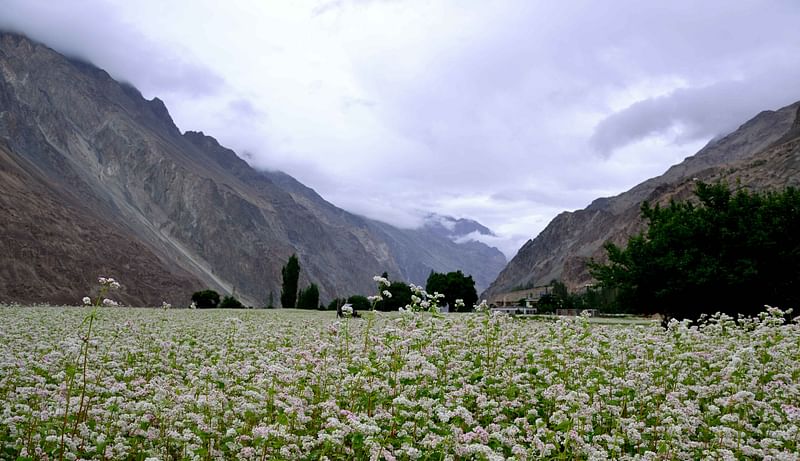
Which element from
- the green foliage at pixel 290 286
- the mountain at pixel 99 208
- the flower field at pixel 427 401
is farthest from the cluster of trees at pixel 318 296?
the flower field at pixel 427 401

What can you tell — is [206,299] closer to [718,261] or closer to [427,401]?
[718,261]

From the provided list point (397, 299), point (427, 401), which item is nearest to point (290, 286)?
point (397, 299)

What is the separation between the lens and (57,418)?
20.4 ft

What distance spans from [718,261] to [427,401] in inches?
819

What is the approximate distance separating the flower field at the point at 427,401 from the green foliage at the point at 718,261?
41.6 ft

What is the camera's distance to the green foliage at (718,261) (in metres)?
22.0

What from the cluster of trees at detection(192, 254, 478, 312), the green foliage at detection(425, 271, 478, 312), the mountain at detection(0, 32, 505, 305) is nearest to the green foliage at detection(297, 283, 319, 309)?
the cluster of trees at detection(192, 254, 478, 312)

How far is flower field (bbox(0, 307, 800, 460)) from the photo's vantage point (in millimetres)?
5789

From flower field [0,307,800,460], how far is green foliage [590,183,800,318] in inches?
499

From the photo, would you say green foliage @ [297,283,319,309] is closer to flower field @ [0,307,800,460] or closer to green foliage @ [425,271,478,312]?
green foliage @ [425,271,478,312]

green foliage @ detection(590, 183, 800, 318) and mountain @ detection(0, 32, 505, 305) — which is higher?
mountain @ detection(0, 32, 505, 305)

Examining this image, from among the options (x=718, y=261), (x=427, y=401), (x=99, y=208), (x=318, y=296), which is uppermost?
(x=99, y=208)

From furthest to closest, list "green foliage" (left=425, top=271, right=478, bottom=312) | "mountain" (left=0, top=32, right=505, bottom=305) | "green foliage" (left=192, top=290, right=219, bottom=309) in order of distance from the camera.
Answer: "mountain" (left=0, top=32, right=505, bottom=305) → "green foliage" (left=425, top=271, right=478, bottom=312) → "green foliage" (left=192, top=290, right=219, bottom=309)

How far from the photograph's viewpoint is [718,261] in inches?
878
